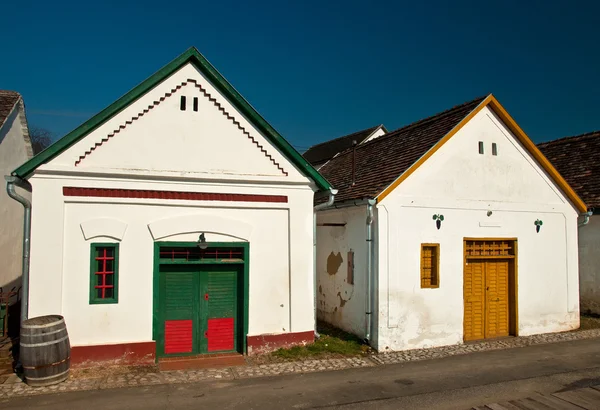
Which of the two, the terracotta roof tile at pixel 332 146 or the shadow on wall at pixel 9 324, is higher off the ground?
the terracotta roof tile at pixel 332 146

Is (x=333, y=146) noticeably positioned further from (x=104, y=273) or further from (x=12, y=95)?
(x=104, y=273)

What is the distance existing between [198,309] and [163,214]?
2.14 m

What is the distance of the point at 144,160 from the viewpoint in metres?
9.60

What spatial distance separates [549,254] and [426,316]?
4284mm

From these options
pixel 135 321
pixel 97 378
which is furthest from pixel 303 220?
pixel 97 378

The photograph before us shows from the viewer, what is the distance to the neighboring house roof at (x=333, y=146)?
30.6 meters

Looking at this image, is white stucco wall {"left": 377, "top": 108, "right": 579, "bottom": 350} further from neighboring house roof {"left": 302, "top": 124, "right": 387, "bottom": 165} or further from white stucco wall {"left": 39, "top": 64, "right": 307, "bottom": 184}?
neighboring house roof {"left": 302, "top": 124, "right": 387, "bottom": 165}

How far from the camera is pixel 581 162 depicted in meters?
16.8

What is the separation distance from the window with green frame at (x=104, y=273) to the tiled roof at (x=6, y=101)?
714cm

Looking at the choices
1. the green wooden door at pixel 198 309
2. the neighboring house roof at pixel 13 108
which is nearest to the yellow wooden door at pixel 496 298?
the green wooden door at pixel 198 309

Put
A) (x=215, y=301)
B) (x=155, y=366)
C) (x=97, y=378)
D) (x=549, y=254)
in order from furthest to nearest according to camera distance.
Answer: (x=549, y=254) → (x=215, y=301) → (x=155, y=366) → (x=97, y=378)

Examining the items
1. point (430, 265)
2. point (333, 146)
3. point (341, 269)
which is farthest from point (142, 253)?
point (333, 146)

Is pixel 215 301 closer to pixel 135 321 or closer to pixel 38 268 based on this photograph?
pixel 135 321

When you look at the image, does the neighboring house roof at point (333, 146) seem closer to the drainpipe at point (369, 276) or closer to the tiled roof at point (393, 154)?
the tiled roof at point (393, 154)
